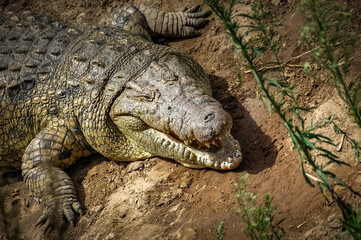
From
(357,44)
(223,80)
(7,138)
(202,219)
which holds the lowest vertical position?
(202,219)

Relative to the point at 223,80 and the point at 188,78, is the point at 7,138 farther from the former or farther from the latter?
the point at 223,80

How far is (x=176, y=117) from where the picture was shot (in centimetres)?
399

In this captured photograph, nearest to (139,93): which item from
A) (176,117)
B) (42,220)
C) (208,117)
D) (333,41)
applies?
(176,117)

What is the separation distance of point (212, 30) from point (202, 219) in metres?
2.86

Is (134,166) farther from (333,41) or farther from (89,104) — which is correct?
(333,41)

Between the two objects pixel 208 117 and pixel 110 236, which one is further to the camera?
pixel 110 236

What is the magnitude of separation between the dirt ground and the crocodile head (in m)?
0.19

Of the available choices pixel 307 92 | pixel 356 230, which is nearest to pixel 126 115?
pixel 307 92

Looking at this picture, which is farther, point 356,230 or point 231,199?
point 231,199

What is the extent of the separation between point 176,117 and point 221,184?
0.74 m

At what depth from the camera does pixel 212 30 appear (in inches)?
223

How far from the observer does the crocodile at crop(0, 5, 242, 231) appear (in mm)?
4129

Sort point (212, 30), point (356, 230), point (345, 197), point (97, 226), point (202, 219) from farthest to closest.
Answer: point (212, 30) → point (97, 226) → point (202, 219) → point (345, 197) → point (356, 230)

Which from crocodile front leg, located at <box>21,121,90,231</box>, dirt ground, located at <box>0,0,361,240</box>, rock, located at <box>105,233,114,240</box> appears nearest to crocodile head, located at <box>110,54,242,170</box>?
dirt ground, located at <box>0,0,361,240</box>
